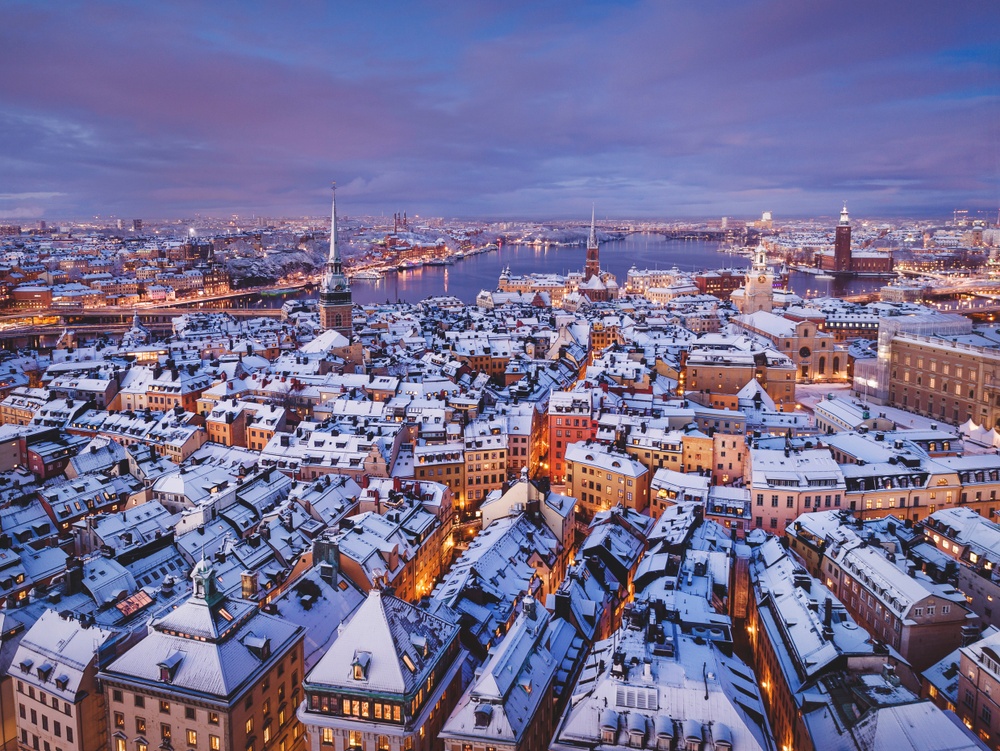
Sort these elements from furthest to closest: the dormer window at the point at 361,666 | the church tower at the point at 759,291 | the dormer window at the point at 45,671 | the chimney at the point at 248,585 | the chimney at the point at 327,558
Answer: the church tower at the point at 759,291 → the chimney at the point at 327,558 → the chimney at the point at 248,585 → the dormer window at the point at 45,671 → the dormer window at the point at 361,666

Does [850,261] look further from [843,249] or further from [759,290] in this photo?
[759,290]

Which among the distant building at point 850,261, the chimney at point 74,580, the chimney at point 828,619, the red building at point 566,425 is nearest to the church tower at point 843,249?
the distant building at point 850,261

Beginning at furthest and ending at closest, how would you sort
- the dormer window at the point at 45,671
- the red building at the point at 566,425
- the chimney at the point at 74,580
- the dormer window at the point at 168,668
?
the red building at the point at 566,425
the chimney at the point at 74,580
the dormer window at the point at 45,671
the dormer window at the point at 168,668

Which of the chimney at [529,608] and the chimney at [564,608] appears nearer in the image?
the chimney at [529,608]

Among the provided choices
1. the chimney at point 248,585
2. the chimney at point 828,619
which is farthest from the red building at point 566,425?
the chimney at point 248,585

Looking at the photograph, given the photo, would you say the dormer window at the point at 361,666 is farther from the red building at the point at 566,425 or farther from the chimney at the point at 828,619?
the red building at the point at 566,425

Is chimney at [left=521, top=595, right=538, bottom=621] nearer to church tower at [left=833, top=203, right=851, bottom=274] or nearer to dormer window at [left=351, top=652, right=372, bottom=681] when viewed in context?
dormer window at [left=351, top=652, right=372, bottom=681]

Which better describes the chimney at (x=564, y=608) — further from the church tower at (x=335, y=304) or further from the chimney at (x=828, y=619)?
the church tower at (x=335, y=304)

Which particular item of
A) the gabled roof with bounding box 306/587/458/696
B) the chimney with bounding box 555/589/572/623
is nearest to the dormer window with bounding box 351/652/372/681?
the gabled roof with bounding box 306/587/458/696

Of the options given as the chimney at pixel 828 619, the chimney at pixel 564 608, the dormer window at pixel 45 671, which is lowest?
the chimney at pixel 564 608

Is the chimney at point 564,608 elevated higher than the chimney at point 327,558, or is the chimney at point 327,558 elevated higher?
the chimney at point 327,558

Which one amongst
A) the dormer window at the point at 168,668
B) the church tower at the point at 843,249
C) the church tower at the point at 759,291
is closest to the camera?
the dormer window at the point at 168,668

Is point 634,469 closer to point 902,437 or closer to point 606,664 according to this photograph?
point 902,437
